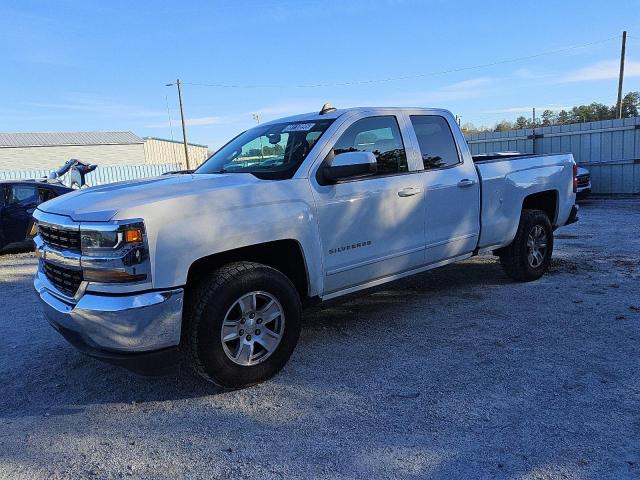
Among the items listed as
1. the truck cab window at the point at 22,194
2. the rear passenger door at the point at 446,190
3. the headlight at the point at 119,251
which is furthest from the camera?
the truck cab window at the point at 22,194

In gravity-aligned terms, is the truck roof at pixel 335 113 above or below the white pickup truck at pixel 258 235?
above

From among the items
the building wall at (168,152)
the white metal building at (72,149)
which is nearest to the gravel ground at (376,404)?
the white metal building at (72,149)

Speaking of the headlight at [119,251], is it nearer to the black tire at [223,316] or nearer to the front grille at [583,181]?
the black tire at [223,316]

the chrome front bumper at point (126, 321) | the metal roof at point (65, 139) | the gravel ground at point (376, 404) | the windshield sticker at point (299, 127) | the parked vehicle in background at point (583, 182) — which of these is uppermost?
the metal roof at point (65, 139)

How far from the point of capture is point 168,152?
7212cm

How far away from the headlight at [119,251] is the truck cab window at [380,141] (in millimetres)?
1905

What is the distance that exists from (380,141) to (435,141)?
76 cm

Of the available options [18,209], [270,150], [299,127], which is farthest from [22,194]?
[299,127]

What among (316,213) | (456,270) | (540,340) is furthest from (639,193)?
(316,213)

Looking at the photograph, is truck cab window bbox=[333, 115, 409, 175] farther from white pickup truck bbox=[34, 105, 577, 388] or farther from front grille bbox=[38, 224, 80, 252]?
front grille bbox=[38, 224, 80, 252]

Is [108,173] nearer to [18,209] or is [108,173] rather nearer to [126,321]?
[18,209]

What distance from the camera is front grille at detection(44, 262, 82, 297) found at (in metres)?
3.40

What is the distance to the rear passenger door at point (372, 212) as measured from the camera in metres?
4.14

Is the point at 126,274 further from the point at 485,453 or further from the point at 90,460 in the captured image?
the point at 485,453
